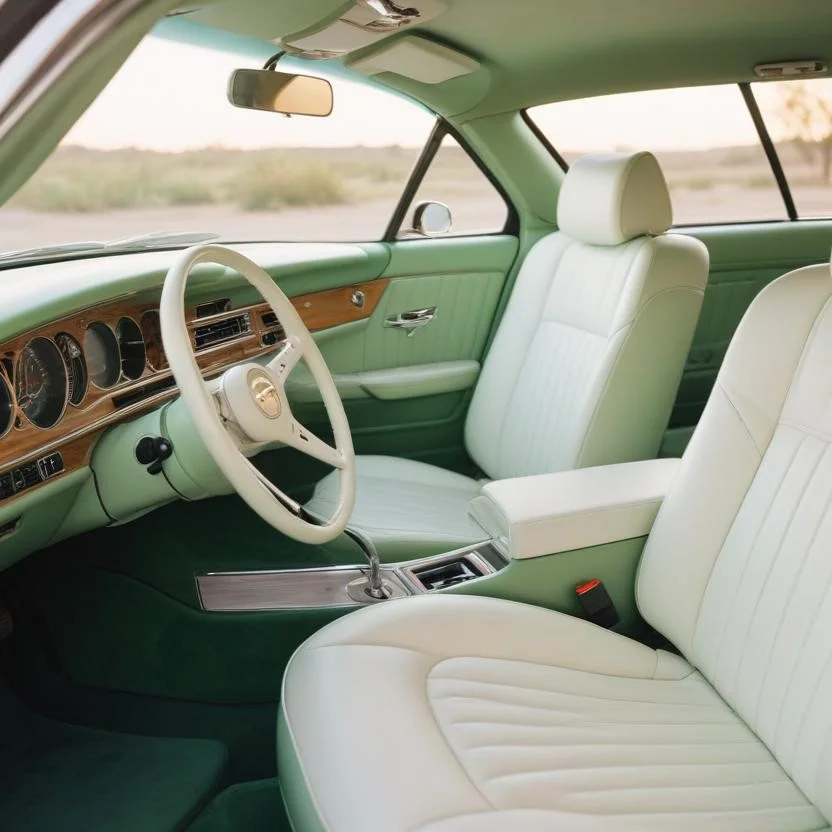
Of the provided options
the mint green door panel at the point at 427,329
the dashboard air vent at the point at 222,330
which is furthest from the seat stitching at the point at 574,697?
the mint green door panel at the point at 427,329

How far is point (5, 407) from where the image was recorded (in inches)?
60.7

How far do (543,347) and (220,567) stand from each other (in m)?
1.07

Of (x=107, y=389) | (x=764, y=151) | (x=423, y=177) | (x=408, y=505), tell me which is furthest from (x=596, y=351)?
(x=764, y=151)

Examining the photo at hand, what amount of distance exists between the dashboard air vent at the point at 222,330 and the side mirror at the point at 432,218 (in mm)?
842

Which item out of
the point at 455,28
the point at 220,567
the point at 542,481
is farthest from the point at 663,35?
the point at 220,567

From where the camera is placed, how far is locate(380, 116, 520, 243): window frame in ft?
9.65

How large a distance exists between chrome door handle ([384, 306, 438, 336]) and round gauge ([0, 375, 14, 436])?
1.55 metres

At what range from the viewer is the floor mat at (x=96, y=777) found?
5.68 feet

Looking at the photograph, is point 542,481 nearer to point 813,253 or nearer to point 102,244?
point 102,244

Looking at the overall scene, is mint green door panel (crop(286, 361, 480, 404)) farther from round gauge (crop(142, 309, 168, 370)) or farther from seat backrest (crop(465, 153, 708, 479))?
round gauge (crop(142, 309, 168, 370))

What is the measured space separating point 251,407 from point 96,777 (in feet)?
2.80

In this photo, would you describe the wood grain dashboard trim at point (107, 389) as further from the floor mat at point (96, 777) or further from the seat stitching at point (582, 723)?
the seat stitching at point (582, 723)

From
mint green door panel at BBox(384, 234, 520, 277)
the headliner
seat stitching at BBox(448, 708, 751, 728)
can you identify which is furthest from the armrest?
mint green door panel at BBox(384, 234, 520, 277)

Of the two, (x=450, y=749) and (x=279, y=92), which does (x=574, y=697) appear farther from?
(x=279, y=92)
